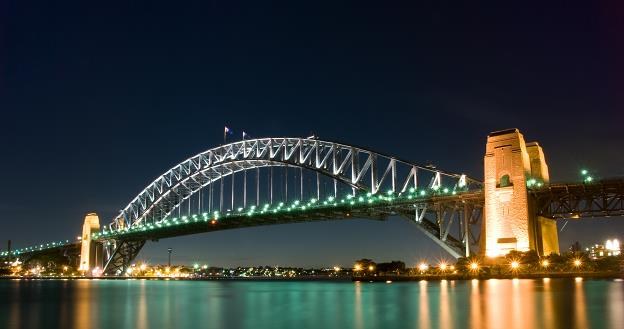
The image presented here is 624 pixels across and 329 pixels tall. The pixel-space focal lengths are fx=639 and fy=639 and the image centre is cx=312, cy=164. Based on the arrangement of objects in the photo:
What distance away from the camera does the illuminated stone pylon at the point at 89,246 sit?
113 metres

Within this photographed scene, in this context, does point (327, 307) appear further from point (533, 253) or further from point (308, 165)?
point (308, 165)

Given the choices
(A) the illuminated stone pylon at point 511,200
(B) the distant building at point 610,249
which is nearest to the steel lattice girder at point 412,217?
(A) the illuminated stone pylon at point 511,200

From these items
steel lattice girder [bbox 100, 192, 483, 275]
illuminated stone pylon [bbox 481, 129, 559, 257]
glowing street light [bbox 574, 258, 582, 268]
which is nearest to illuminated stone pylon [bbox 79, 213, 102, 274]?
steel lattice girder [bbox 100, 192, 483, 275]

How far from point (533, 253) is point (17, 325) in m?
37.0

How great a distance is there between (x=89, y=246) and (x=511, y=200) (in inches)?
3302

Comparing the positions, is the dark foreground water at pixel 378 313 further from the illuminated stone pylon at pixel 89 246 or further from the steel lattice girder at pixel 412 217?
the illuminated stone pylon at pixel 89 246

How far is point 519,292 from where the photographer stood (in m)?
34.3

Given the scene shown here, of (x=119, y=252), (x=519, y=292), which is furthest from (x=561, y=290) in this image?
(x=119, y=252)

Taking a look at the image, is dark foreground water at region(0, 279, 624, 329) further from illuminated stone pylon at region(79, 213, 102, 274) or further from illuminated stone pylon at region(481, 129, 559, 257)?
illuminated stone pylon at region(79, 213, 102, 274)

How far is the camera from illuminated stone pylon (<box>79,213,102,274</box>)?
113312 millimetres

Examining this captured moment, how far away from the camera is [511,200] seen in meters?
51.5

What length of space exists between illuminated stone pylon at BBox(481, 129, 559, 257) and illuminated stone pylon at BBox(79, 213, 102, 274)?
8039 centimetres

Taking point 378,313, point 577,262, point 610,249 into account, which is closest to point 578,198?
point 577,262

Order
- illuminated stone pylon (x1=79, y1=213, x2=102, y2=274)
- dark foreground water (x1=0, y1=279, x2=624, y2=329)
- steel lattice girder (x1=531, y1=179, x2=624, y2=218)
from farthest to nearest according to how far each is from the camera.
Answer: illuminated stone pylon (x1=79, y1=213, x2=102, y2=274)
steel lattice girder (x1=531, y1=179, x2=624, y2=218)
dark foreground water (x1=0, y1=279, x2=624, y2=329)
